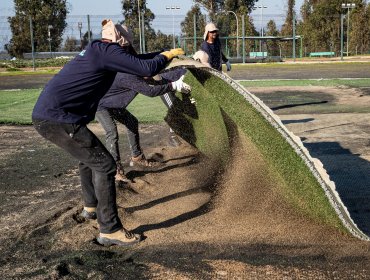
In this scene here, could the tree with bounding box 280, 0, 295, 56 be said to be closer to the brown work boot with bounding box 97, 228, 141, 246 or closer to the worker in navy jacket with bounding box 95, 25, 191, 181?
the worker in navy jacket with bounding box 95, 25, 191, 181

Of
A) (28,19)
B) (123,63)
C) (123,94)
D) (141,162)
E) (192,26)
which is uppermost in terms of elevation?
(28,19)

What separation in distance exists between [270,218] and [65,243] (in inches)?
71.1

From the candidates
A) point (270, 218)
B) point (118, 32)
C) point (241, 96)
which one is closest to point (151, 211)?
point (270, 218)

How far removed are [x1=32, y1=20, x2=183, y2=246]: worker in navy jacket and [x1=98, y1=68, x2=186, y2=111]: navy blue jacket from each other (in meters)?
1.52

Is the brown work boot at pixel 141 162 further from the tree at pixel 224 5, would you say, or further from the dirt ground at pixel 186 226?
the tree at pixel 224 5

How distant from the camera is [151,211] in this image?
5.11 metres

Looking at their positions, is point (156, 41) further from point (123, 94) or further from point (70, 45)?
point (123, 94)

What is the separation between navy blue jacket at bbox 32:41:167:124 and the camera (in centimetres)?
400

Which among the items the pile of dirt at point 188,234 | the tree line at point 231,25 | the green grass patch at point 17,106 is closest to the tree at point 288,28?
the tree line at point 231,25

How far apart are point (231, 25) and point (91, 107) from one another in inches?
1546

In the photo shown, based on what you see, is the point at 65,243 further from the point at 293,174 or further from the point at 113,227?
the point at 293,174

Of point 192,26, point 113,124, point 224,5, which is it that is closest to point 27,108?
point 113,124

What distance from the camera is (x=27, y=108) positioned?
14062 mm

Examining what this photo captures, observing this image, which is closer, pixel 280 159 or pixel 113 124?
pixel 280 159
